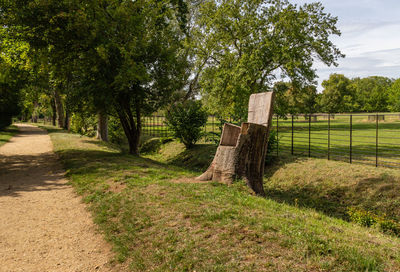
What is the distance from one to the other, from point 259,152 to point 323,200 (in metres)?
Answer: 3.72

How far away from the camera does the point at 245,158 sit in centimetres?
682

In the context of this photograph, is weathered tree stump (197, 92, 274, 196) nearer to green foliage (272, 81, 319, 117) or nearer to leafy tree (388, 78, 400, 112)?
green foliage (272, 81, 319, 117)

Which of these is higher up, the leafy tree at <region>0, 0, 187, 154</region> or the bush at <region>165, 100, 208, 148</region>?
the leafy tree at <region>0, 0, 187, 154</region>

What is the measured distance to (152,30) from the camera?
14.5 m

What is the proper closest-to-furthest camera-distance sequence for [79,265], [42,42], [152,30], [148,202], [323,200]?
[79,265]
[148,202]
[323,200]
[42,42]
[152,30]

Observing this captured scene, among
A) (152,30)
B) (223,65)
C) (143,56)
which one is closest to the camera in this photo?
(143,56)

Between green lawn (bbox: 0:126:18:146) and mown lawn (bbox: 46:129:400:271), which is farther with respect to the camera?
green lawn (bbox: 0:126:18:146)

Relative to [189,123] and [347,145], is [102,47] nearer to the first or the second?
[189,123]

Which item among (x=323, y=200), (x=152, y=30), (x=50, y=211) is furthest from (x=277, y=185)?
(x=152, y=30)

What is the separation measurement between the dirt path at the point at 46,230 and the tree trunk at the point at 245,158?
319 cm

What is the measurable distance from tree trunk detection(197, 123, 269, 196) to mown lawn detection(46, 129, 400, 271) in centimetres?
38

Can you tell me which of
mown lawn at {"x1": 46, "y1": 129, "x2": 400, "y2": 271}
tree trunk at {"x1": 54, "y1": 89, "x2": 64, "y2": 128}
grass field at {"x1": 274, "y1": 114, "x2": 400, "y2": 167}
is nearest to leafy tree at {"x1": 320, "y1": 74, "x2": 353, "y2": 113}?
grass field at {"x1": 274, "y1": 114, "x2": 400, "y2": 167}

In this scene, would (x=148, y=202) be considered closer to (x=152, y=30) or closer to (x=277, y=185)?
(x=277, y=185)

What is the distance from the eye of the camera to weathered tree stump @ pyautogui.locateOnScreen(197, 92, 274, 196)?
6754mm
